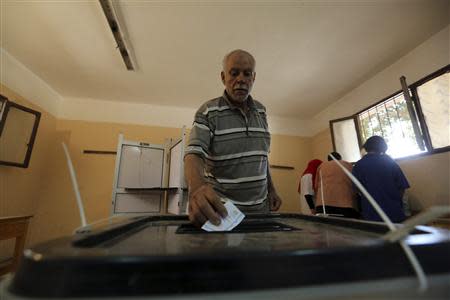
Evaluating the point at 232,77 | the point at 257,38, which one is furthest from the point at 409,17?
the point at 232,77

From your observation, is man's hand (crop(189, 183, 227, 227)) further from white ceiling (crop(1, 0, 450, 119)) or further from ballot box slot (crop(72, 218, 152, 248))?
white ceiling (crop(1, 0, 450, 119))

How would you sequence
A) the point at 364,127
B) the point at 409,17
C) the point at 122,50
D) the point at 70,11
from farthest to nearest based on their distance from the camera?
the point at 364,127
the point at 122,50
the point at 409,17
the point at 70,11

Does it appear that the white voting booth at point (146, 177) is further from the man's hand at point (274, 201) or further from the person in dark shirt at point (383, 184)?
the person in dark shirt at point (383, 184)

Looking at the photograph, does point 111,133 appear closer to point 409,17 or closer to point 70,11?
point 70,11

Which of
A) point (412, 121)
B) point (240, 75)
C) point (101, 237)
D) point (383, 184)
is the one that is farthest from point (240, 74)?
point (412, 121)

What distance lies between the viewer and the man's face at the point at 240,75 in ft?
3.42

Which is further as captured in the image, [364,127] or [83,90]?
[83,90]

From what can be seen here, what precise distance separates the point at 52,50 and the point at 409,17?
3.57 meters

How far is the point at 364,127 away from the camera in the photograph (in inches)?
118

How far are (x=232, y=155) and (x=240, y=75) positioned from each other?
38 cm

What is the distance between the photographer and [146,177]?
9.62 feet

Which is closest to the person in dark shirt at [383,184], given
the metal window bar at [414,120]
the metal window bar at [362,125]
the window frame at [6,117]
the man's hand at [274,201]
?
the metal window bar at [414,120]

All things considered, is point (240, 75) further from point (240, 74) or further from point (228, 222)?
point (228, 222)

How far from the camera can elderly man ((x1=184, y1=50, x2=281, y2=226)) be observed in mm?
962
